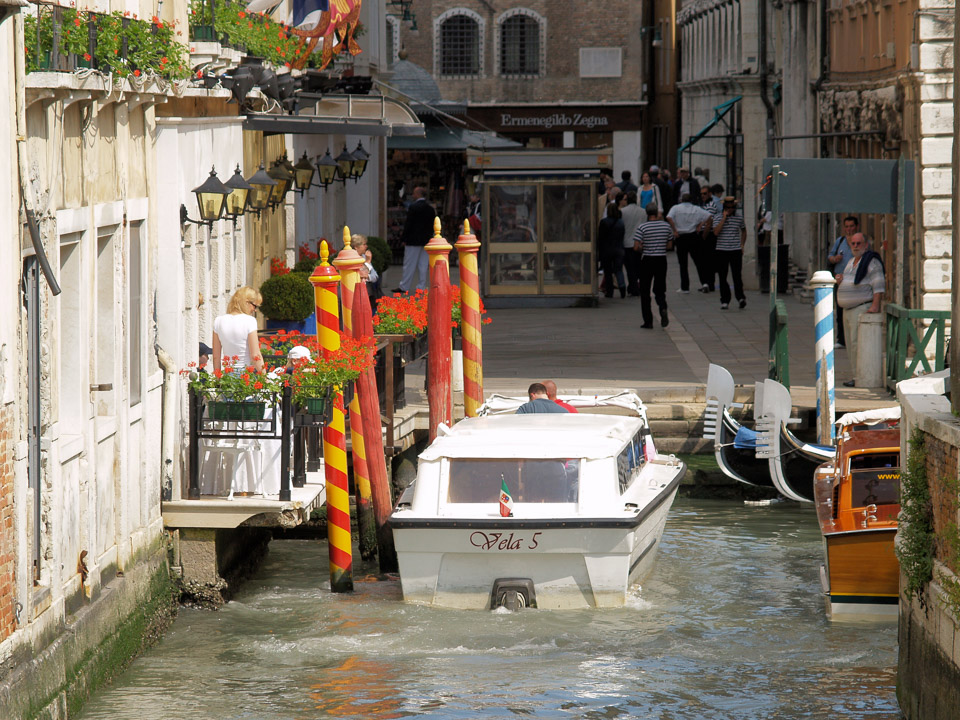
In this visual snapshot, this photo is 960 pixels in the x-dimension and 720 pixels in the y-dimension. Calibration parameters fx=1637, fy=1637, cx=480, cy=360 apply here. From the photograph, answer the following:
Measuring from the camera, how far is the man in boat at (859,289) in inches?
708

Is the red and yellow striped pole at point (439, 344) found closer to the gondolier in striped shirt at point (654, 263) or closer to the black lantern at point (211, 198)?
the black lantern at point (211, 198)

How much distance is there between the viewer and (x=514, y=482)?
1169 centimetres

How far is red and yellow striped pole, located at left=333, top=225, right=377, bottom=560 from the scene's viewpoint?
1258 centimetres

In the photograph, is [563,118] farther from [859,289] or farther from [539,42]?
[859,289]

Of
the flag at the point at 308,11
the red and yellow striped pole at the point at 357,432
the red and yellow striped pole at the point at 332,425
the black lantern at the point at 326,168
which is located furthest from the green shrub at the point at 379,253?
the red and yellow striped pole at the point at 332,425

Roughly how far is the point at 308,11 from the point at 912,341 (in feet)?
22.6

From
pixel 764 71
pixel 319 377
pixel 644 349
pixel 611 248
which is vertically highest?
pixel 764 71

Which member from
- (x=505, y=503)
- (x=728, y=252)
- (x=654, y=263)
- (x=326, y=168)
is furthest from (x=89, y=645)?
(x=728, y=252)

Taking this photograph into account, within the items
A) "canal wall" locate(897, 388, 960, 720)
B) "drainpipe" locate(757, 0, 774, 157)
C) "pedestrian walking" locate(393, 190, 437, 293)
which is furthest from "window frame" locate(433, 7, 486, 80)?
"canal wall" locate(897, 388, 960, 720)

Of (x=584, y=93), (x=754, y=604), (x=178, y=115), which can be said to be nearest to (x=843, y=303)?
(x=754, y=604)

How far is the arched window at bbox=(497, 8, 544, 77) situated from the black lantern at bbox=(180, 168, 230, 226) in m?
37.7

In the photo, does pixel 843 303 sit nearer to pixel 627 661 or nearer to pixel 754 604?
pixel 754 604

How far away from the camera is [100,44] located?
9.32 metres

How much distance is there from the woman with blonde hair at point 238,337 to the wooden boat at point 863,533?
4.40 m
